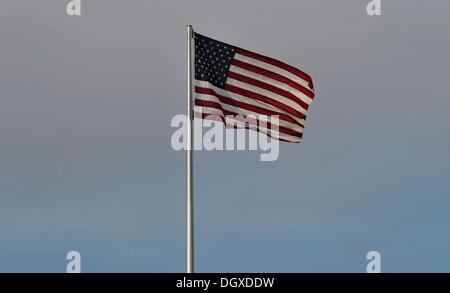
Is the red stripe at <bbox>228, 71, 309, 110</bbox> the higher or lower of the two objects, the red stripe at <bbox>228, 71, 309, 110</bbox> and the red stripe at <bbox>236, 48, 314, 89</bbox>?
the lower

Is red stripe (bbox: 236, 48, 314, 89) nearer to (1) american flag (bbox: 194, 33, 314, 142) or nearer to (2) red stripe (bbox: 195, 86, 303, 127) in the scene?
(1) american flag (bbox: 194, 33, 314, 142)

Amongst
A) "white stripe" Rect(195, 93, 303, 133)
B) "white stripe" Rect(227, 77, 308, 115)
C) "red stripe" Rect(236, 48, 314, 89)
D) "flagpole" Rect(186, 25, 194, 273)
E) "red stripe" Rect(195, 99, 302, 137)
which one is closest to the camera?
"flagpole" Rect(186, 25, 194, 273)

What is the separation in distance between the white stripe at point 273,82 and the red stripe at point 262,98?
0.47m

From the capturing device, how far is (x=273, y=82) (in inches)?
1582

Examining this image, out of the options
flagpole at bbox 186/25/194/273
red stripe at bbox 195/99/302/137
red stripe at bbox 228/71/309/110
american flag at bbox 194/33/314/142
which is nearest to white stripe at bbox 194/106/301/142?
american flag at bbox 194/33/314/142

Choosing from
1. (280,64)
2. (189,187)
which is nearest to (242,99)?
(280,64)

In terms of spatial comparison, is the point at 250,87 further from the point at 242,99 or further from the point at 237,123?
the point at 237,123

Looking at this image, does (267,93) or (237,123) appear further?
(267,93)

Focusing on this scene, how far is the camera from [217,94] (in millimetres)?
39250

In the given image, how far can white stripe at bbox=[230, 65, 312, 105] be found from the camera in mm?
39844

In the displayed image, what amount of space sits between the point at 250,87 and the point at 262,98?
0.52 meters

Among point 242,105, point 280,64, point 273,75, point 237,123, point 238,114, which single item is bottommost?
point 237,123
